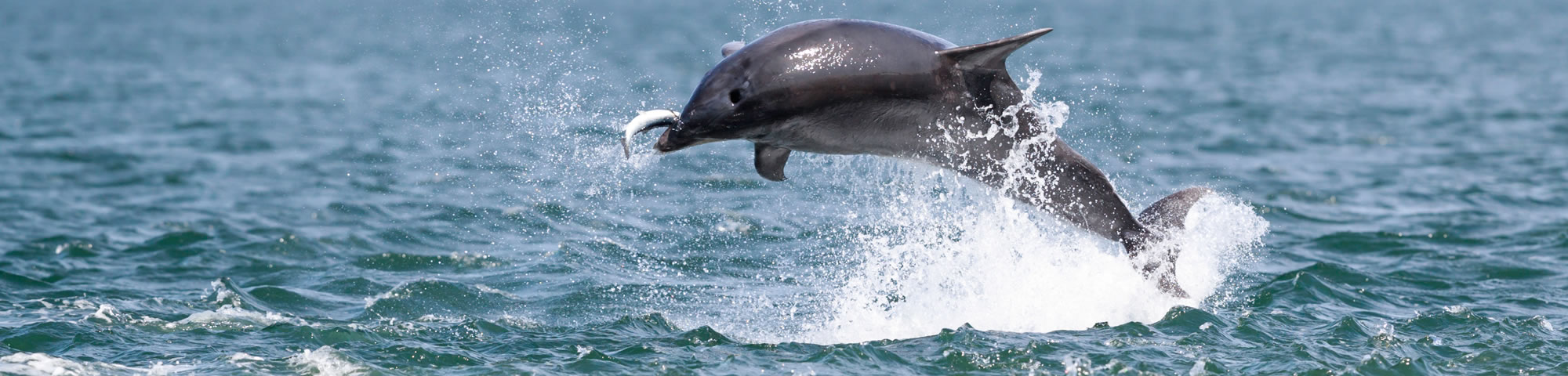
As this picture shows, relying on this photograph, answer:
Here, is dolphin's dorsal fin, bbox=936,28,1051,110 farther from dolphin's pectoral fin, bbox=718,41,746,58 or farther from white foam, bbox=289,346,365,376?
white foam, bbox=289,346,365,376

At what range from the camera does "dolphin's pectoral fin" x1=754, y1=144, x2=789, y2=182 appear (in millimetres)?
10016

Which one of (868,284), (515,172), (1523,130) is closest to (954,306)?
(868,284)

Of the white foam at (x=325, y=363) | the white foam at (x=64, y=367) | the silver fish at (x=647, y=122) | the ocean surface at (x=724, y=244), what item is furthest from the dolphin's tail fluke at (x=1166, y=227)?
the white foam at (x=64, y=367)

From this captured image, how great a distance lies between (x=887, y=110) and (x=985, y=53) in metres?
0.75

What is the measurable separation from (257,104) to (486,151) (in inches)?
545

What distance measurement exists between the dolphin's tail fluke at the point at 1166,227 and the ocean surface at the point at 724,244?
0.30m

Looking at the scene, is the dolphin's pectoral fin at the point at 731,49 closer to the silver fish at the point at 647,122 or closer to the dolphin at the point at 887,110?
the dolphin at the point at 887,110

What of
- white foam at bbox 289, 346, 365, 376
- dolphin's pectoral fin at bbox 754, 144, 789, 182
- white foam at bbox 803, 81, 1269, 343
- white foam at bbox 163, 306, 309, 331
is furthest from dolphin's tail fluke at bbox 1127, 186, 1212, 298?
white foam at bbox 163, 306, 309, 331

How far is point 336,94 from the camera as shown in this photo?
3719cm

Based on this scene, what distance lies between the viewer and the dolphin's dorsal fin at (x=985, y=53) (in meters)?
9.21

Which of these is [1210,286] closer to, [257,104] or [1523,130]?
[1523,130]

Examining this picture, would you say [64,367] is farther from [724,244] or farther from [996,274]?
[996,274]

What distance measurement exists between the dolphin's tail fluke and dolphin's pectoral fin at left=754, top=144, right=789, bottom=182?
10.4ft

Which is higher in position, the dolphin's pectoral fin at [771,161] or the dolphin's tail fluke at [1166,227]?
the dolphin's pectoral fin at [771,161]
